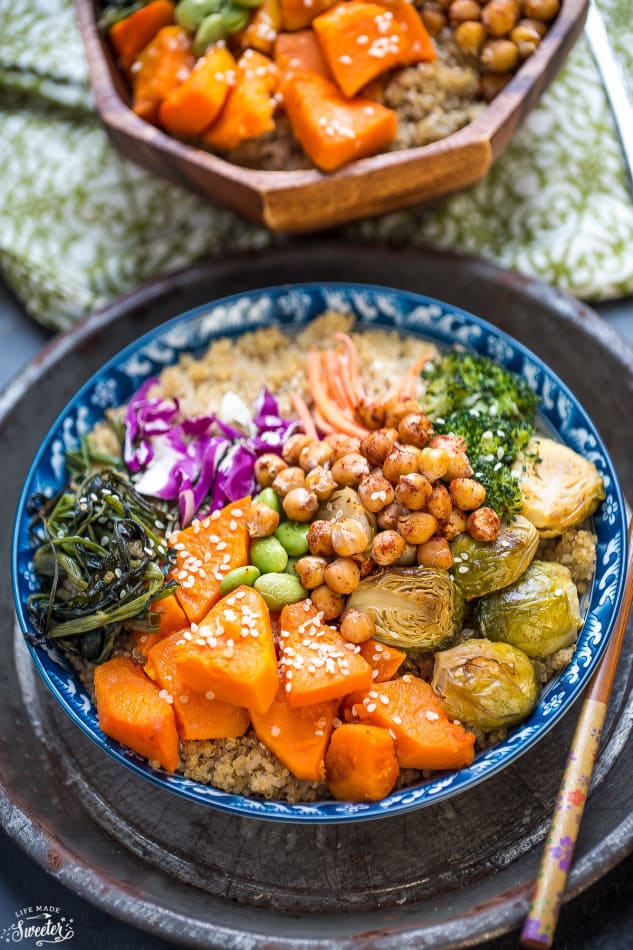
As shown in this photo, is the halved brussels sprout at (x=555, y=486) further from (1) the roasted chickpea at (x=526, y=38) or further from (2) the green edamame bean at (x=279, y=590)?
(1) the roasted chickpea at (x=526, y=38)

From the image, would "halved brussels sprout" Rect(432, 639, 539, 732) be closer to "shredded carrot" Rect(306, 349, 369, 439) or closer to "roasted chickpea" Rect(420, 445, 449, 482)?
"roasted chickpea" Rect(420, 445, 449, 482)

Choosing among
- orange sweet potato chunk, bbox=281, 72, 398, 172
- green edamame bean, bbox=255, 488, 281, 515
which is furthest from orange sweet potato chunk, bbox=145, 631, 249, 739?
orange sweet potato chunk, bbox=281, 72, 398, 172

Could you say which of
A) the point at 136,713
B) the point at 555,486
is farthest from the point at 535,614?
the point at 136,713

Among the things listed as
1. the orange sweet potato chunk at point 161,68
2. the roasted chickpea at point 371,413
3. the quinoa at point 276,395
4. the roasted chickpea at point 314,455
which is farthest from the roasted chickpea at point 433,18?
the roasted chickpea at point 314,455

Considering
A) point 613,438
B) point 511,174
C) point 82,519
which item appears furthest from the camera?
point 511,174

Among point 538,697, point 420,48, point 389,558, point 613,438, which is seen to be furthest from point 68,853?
point 420,48

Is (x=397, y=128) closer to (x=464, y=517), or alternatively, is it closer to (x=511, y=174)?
(x=511, y=174)

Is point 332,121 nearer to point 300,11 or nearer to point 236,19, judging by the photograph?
point 300,11
